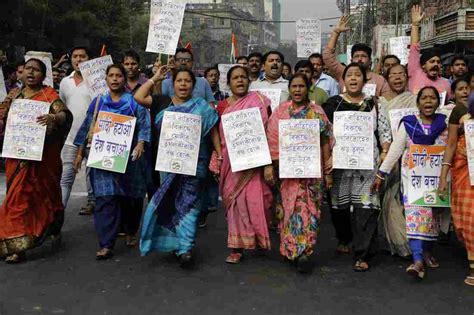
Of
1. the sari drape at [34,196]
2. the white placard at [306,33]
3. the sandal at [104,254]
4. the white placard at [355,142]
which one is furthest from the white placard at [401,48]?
the sandal at [104,254]

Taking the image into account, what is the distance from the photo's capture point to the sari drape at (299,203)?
179 inches

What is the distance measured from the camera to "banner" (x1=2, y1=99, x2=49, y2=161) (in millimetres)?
4801

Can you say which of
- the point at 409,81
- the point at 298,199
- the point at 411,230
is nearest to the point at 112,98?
the point at 298,199

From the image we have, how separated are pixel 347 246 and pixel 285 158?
3.93 feet

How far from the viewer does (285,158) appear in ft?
14.9

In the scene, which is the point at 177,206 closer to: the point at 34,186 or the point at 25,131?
the point at 34,186

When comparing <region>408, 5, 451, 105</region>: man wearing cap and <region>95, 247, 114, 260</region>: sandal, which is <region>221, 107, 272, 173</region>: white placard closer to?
<region>95, 247, 114, 260</region>: sandal

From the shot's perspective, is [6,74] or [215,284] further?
[6,74]

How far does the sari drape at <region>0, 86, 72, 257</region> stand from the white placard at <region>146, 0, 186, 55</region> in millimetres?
1491

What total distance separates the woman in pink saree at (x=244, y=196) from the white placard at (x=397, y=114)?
3.58 feet

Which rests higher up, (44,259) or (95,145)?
(95,145)

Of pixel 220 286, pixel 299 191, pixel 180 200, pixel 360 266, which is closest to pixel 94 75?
pixel 180 200

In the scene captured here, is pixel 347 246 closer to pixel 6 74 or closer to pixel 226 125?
pixel 226 125

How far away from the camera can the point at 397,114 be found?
4770 mm
